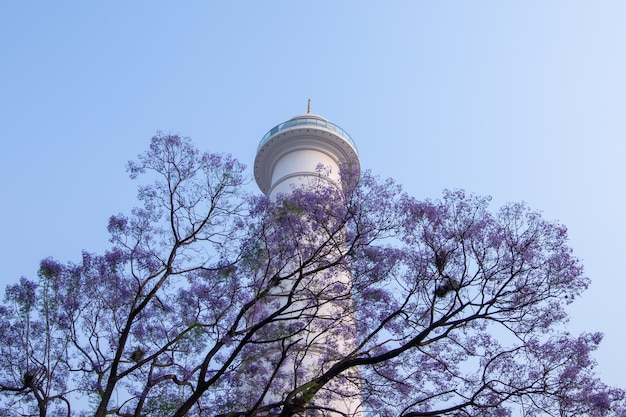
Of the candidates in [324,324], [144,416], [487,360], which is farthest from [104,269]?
[487,360]

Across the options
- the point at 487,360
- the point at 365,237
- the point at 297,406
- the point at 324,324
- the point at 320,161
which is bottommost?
the point at 297,406

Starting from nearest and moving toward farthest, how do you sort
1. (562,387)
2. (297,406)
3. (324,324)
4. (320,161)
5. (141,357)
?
1. (297,406)
2. (562,387)
3. (141,357)
4. (324,324)
5. (320,161)

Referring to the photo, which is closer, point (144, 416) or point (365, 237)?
point (144, 416)

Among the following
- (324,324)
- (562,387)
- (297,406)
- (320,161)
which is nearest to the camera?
(297,406)

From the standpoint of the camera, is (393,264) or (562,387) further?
(393,264)

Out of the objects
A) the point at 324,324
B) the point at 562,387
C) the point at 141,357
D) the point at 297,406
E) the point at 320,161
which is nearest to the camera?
the point at 297,406

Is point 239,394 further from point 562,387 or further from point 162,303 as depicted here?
point 562,387

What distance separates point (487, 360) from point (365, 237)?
2.45 meters

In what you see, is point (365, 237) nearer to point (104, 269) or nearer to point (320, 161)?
point (104, 269)

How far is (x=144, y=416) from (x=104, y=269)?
7.55 ft

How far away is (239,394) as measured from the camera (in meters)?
9.09

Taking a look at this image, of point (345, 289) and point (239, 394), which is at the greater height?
point (345, 289)

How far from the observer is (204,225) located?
352 inches

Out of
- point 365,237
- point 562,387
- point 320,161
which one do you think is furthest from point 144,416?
point 320,161
